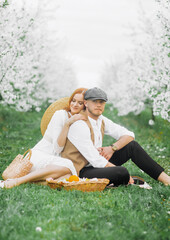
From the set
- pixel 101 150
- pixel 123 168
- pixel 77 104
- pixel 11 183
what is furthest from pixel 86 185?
pixel 77 104

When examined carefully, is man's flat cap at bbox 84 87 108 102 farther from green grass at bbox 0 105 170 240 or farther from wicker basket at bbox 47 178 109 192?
green grass at bbox 0 105 170 240

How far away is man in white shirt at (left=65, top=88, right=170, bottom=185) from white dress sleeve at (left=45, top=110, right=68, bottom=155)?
0.70 feet

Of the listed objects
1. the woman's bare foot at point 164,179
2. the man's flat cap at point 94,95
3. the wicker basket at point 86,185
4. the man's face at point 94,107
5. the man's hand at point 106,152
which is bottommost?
the woman's bare foot at point 164,179

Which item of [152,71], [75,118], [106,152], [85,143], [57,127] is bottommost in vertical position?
[106,152]

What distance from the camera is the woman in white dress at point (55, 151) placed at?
4391mm

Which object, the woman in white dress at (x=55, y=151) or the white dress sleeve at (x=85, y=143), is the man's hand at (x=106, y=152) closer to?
the white dress sleeve at (x=85, y=143)

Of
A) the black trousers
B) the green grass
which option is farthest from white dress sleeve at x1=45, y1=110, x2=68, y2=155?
the green grass

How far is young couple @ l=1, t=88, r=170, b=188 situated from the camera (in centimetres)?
441

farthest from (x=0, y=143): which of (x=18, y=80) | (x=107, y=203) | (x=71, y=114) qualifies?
(x=107, y=203)

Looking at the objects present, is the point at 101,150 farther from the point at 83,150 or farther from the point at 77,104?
the point at 77,104

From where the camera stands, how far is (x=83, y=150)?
14.5 ft

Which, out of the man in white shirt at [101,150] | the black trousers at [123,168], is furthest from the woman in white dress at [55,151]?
the black trousers at [123,168]

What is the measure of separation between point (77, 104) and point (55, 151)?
0.83 metres

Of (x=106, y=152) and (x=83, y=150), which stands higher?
(x=83, y=150)
